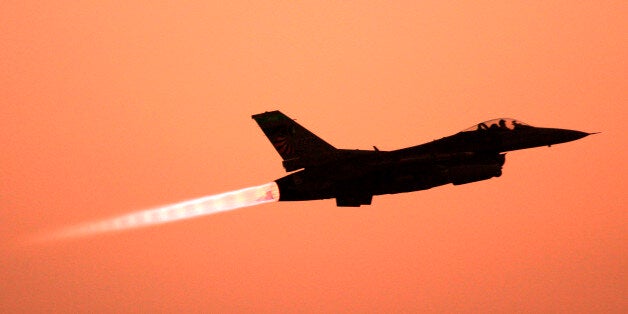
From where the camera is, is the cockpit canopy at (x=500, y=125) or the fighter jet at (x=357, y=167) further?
the cockpit canopy at (x=500, y=125)

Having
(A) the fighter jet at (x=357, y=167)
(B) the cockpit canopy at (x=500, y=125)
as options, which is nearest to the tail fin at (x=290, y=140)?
(A) the fighter jet at (x=357, y=167)

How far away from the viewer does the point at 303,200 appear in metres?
37.6

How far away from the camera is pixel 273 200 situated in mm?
37594

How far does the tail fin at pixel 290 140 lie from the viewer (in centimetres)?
3809

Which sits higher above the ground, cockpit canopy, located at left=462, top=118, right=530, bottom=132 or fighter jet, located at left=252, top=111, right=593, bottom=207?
cockpit canopy, located at left=462, top=118, right=530, bottom=132

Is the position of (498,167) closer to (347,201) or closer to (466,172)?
(466,172)

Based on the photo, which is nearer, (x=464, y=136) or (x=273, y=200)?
(x=273, y=200)

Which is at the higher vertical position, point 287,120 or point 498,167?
point 287,120

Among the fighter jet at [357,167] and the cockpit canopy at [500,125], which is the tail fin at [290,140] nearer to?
the fighter jet at [357,167]

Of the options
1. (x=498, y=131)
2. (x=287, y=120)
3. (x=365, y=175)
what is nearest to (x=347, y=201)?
(x=365, y=175)

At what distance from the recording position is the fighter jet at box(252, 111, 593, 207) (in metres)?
37.6

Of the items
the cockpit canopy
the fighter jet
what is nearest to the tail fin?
the fighter jet

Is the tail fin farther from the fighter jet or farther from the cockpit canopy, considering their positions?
the cockpit canopy

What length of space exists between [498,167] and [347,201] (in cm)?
626
